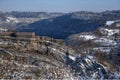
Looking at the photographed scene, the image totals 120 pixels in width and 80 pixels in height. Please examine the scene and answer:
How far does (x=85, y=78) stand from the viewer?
46.6 feet

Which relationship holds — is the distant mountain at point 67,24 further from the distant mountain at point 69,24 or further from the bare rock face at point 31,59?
the bare rock face at point 31,59

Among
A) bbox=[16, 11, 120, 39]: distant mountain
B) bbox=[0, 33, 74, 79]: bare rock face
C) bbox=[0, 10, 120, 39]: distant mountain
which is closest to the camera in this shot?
bbox=[0, 33, 74, 79]: bare rock face

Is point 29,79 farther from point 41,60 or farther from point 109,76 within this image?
point 109,76

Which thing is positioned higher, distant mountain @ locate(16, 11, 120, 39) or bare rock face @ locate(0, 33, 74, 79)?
bare rock face @ locate(0, 33, 74, 79)

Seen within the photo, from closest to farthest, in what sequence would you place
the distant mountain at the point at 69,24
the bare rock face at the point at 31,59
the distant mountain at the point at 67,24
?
1. the bare rock face at the point at 31,59
2. the distant mountain at the point at 67,24
3. the distant mountain at the point at 69,24

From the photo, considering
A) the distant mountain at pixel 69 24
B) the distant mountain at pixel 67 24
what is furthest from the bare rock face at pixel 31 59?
the distant mountain at pixel 69 24

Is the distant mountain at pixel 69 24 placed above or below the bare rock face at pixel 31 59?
below

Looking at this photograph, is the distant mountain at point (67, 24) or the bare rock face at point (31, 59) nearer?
the bare rock face at point (31, 59)

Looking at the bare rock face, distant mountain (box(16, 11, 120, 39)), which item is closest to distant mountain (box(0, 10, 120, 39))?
distant mountain (box(16, 11, 120, 39))

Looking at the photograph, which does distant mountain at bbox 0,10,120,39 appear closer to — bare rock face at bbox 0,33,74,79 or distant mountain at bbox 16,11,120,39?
distant mountain at bbox 16,11,120,39

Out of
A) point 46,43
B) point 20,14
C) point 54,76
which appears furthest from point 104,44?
point 20,14

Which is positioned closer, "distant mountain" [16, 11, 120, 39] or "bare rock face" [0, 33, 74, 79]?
"bare rock face" [0, 33, 74, 79]

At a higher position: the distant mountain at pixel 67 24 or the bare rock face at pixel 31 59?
the bare rock face at pixel 31 59

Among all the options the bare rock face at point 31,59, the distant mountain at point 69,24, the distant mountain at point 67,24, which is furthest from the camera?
the distant mountain at point 69,24
